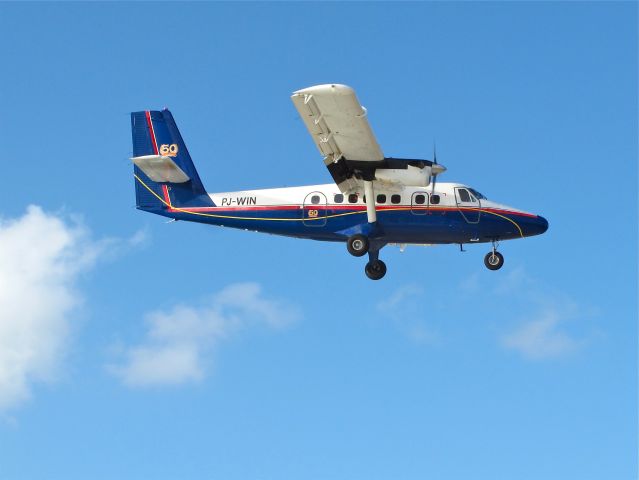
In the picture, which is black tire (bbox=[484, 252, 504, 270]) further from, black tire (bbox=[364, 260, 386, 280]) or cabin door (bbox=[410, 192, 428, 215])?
black tire (bbox=[364, 260, 386, 280])

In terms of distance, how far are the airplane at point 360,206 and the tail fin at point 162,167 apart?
0.04 m

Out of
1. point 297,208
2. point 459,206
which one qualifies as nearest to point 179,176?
point 297,208

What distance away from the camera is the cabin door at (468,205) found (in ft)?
117

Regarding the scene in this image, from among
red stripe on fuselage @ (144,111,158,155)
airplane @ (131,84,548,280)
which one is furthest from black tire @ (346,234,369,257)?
red stripe on fuselage @ (144,111,158,155)

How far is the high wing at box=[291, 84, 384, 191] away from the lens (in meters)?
31.7

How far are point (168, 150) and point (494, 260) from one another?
448 inches

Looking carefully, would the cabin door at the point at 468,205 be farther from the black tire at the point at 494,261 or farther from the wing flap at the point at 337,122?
the wing flap at the point at 337,122

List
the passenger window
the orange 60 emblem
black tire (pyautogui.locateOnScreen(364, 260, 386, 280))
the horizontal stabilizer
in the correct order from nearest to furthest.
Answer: the passenger window < the horizontal stabilizer < black tire (pyautogui.locateOnScreen(364, 260, 386, 280)) < the orange 60 emblem

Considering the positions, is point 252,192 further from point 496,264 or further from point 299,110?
point 496,264

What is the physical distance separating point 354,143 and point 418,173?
7.52 ft

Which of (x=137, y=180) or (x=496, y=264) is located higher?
(x=137, y=180)

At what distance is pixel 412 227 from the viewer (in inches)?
1409

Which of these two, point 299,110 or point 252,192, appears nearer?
point 299,110

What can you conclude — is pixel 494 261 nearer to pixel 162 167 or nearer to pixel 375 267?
pixel 375 267
